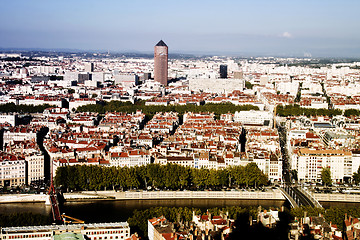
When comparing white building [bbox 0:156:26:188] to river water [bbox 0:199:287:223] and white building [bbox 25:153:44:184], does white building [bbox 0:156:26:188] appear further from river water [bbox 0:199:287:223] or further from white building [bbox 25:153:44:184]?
river water [bbox 0:199:287:223]

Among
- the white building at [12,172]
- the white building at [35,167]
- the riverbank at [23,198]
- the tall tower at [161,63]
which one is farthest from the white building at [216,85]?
the riverbank at [23,198]

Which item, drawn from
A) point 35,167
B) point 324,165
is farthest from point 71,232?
point 324,165

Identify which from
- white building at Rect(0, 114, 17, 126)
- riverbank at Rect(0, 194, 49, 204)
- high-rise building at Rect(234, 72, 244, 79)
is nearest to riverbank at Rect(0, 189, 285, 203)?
riverbank at Rect(0, 194, 49, 204)

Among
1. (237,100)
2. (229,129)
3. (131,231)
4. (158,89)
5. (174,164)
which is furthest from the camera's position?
(158,89)

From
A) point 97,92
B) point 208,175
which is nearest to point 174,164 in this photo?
point 208,175

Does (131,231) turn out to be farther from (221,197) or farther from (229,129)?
(229,129)

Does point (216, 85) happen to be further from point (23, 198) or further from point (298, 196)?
point (23, 198)

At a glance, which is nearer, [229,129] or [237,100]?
[229,129]
